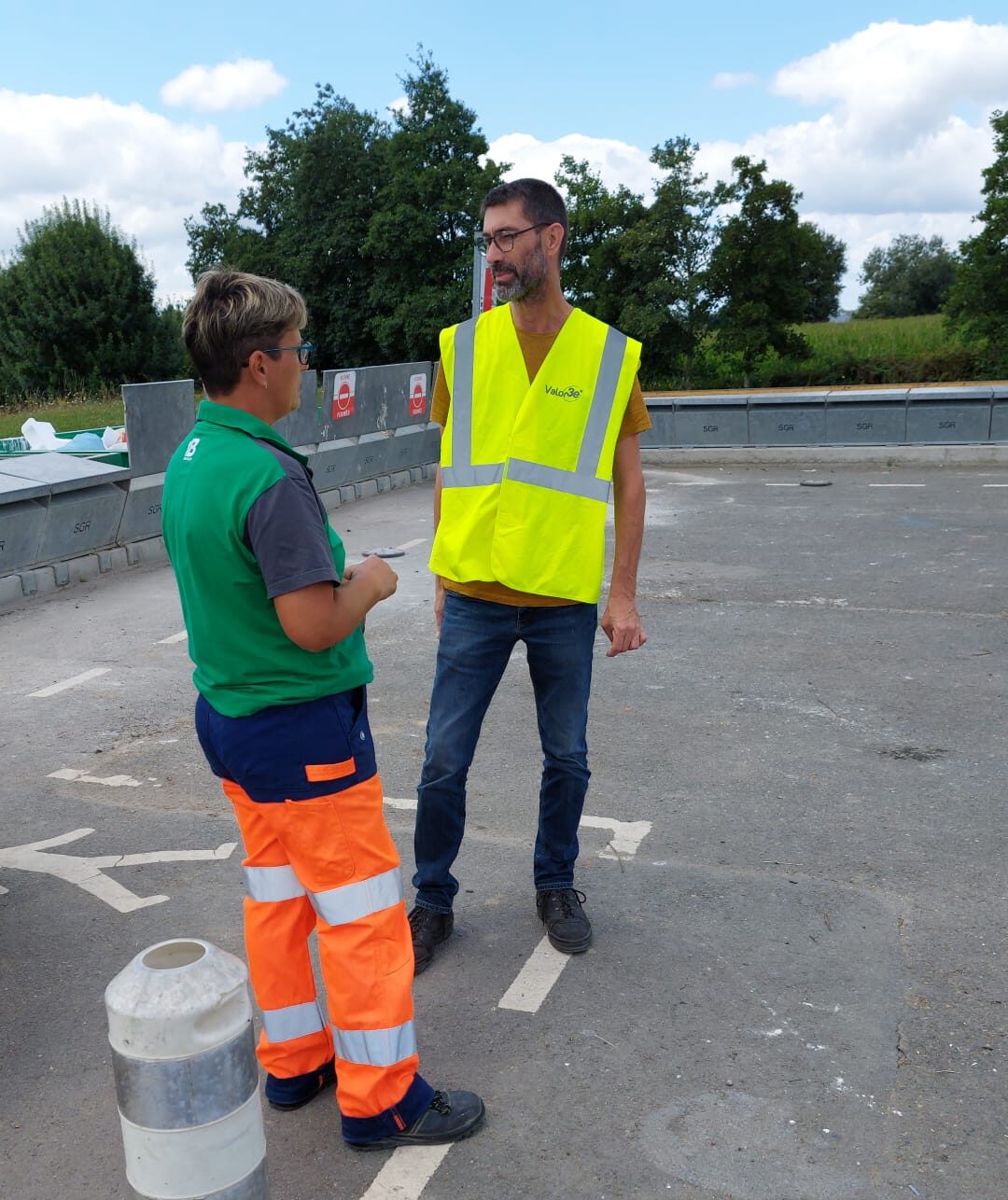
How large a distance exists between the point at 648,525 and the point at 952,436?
6.52 metres

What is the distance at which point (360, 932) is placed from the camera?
2.66 metres

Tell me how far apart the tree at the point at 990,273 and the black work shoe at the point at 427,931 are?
22335 mm

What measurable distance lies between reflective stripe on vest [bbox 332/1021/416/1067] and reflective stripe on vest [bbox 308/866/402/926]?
0.88 feet

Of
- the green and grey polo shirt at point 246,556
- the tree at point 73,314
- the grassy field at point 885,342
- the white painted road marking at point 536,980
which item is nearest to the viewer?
the green and grey polo shirt at point 246,556

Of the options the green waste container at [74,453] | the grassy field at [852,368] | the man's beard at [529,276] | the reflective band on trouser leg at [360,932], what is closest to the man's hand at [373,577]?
the reflective band on trouser leg at [360,932]

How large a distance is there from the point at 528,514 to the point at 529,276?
0.70 metres

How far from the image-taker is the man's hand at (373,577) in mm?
2582

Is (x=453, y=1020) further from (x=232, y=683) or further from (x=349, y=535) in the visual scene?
(x=349, y=535)

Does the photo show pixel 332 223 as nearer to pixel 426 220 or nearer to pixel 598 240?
pixel 426 220

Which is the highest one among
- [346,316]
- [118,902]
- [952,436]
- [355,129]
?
[355,129]

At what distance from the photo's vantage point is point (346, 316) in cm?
4278

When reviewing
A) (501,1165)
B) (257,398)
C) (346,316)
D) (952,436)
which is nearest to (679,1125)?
(501,1165)

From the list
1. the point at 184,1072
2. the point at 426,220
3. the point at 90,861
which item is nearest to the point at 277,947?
the point at 184,1072

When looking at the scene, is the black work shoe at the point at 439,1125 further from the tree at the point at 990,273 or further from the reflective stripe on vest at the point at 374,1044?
the tree at the point at 990,273
